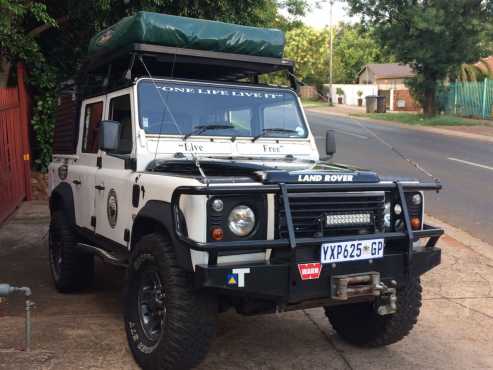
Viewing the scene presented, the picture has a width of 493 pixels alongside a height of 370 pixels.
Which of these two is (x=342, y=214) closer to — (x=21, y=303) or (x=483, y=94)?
(x=21, y=303)

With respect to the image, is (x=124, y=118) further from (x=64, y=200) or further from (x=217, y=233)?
(x=217, y=233)

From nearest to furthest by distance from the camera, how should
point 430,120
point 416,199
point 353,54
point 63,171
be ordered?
point 416,199, point 63,171, point 430,120, point 353,54

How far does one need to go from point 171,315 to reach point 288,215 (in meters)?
0.91

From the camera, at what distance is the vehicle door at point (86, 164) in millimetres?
5352

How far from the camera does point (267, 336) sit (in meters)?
4.73

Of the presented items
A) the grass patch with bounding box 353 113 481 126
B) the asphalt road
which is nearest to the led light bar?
the asphalt road

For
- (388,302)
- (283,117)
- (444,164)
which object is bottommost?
(444,164)

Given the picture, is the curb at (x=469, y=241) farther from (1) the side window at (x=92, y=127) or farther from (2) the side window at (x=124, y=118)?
(1) the side window at (x=92, y=127)

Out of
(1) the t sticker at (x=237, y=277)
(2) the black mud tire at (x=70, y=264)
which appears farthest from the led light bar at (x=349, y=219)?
(2) the black mud tire at (x=70, y=264)

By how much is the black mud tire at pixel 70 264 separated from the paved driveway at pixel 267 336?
112 mm

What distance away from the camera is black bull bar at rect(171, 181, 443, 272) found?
3352 mm

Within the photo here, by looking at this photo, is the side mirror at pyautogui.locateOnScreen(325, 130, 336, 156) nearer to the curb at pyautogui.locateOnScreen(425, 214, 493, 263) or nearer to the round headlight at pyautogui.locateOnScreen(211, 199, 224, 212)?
the round headlight at pyautogui.locateOnScreen(211, 199, 224, 212)

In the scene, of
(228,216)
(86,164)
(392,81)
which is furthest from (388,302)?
(392,81)

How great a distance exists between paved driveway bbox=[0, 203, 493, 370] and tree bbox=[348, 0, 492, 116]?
22810 mm
